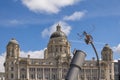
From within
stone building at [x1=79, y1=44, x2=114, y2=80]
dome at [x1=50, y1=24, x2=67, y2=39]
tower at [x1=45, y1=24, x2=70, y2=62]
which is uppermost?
dome at [x1=50, y1=24, x2=67, y2=39]

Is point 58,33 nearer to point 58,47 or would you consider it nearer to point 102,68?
point 58,47

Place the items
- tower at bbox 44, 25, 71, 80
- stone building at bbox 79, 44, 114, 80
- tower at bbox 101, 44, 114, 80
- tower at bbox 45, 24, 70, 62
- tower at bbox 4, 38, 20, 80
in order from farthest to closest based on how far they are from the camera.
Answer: tower at bbox 101, 44, 114, 80 < tower at bbox 45, 24, 70, 62 < stone building at bbox 79, 44, 114, 80 < tower at bbox 44, 25, 71, 80 < tower at bbox 4, 38, 20, 80

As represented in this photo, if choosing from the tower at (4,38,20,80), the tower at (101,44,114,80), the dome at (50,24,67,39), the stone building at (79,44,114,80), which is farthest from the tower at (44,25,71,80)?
→ the tower at (101,44,114,80)

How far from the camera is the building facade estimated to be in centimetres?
16562

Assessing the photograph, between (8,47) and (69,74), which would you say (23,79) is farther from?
(69,74)

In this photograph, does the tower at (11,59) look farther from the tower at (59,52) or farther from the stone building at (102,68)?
the stone building at (102,68)

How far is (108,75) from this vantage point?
176 meters

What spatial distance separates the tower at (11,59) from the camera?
543 feet

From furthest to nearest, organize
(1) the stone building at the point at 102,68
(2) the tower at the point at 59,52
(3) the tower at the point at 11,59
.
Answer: (1) the stone building at the point at 102,68 → (2) the tower at the point at 59,52 → (3) the tower at the point at 11,59

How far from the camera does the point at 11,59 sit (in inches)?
6570

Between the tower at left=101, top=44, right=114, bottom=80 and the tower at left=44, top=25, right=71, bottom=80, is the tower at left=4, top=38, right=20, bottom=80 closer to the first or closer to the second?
the tower at left=44, top=25, right=71, bottom=80

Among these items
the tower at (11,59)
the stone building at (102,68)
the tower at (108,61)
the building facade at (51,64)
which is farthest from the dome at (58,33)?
the tower at (108,61)

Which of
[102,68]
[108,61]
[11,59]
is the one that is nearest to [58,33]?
[102,68]

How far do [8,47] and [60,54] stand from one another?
72.4 feet
